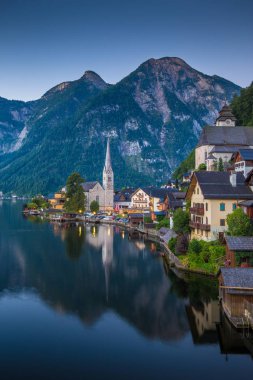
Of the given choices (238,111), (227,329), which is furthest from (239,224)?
(238,111)

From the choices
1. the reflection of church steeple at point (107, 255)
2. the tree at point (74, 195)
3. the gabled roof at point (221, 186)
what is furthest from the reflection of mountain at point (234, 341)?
the tree at point (74, 195)

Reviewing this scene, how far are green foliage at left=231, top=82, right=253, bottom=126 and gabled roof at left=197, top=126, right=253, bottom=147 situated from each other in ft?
69.3

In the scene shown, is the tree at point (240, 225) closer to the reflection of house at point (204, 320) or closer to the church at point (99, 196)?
the reflection of house at point (204, 320)

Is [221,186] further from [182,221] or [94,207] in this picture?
[94,207]

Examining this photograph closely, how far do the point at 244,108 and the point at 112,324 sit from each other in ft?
339

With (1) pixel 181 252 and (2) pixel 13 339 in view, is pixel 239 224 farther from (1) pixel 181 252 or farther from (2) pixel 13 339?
(2) pixel 13 339

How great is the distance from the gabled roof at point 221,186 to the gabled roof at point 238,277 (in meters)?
19.0

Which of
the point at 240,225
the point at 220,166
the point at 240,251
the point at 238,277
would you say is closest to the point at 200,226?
the point at 240,225

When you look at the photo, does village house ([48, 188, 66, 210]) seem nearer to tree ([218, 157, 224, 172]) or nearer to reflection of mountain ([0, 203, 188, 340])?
reflection of mountain ([0, 203, 188, 340])

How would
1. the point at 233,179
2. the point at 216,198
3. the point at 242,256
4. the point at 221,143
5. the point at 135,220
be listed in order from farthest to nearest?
the point at 135,220 < the point at 221,143 < the point at 233,179 < the point at 216,198 < the point at 242,256

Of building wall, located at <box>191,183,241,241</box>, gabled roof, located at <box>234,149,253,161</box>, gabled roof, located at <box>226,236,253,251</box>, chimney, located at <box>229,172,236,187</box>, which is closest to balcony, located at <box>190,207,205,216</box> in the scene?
building wall, located at <box>191,183,241,241</box>

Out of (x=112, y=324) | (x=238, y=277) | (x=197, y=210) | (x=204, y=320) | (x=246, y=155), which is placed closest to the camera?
(x=238, y=277)

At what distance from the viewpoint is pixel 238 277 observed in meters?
33.8

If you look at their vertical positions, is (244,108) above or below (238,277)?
above
